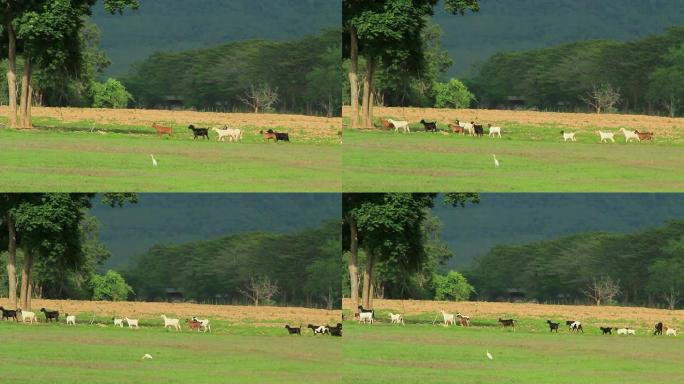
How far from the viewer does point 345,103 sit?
124ft

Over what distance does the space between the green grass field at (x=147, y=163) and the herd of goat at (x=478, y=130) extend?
129 cm

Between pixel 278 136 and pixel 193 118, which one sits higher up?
pixel 193 118

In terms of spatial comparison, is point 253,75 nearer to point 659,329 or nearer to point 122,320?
point 122,320

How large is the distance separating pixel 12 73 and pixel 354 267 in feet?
25.4

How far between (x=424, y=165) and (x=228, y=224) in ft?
13.6

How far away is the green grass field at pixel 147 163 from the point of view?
3678 centimetres

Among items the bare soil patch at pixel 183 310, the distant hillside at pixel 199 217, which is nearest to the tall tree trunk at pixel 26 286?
the bare soil patch at pixel 183 310

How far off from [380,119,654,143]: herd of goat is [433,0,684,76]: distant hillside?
1138 millimetres

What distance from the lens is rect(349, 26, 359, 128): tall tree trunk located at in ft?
123

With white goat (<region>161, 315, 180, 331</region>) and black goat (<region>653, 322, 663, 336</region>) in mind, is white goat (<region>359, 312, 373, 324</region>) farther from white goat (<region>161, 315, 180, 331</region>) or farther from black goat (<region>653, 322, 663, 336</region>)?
black goat (<region>653, 322, 663, 336</region>)

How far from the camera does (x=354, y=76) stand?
124 feet

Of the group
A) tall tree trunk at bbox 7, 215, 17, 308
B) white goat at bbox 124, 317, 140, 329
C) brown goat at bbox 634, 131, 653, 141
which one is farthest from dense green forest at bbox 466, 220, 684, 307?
tall tree trunk at bbox 7, 215, 17, 308

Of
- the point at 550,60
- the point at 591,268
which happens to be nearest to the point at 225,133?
the point at 550,60

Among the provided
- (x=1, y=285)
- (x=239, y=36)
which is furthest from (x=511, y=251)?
(x=1, y=285)
